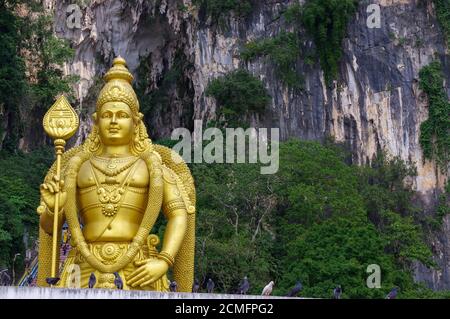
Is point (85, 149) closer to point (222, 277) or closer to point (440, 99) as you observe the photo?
point (222, 277)

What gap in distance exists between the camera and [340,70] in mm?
A: 31547

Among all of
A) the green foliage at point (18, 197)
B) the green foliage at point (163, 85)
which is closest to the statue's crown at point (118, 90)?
the green foliage at point (18, 197)

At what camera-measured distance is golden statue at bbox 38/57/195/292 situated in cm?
1068

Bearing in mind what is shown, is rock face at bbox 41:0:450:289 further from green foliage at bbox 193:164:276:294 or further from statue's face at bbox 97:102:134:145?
statue's face at bbox 97:102:134:145

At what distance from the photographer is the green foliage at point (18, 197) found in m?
23.2

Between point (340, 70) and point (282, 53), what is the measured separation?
1.90 meters

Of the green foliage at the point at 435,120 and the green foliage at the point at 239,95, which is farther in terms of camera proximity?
the green foliage at the point at 239,95

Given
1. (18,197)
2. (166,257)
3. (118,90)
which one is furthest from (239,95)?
(166,257)

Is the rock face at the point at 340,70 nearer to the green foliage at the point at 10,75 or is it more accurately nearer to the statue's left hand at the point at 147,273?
the green foliage at the point at 10,75

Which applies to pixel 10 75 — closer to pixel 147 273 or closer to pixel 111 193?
pixel 111 193

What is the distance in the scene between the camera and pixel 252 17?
108 feet

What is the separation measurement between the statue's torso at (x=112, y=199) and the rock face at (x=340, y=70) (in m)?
18.6

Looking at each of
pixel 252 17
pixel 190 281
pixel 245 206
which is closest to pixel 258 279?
pixel 245 206

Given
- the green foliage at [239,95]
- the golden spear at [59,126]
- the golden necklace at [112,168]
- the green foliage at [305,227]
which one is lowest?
the green foliage at [305,227]
